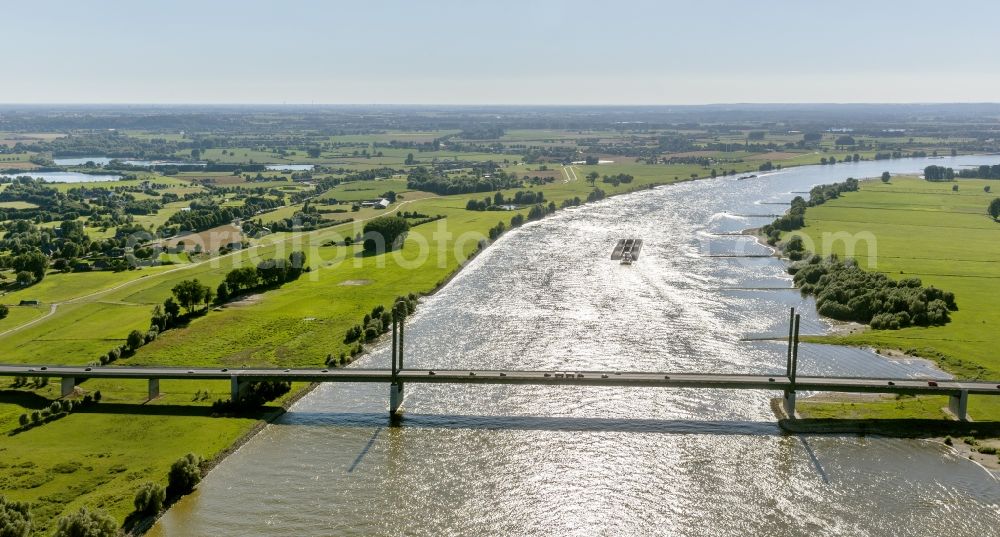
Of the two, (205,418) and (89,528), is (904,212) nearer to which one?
(205,418)

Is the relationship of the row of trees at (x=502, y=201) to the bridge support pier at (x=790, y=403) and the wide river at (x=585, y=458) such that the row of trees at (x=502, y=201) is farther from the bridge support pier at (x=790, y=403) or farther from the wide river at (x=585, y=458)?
the bridge support pier at (x=790, y=403)

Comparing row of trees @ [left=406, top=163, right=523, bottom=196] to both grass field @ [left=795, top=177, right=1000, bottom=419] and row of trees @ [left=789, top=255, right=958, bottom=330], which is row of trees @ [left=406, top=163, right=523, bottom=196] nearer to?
grass field @ [left=795, top=177, right=1000, bottom=419]

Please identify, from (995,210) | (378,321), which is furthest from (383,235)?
(995,210)

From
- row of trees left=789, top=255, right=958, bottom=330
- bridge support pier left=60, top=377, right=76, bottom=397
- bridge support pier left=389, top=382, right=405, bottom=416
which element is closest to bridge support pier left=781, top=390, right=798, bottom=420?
row of trees left=789, top=255, right=958, bottom=330

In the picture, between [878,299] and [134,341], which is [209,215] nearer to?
[134,341]

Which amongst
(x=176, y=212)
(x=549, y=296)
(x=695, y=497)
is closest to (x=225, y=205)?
(x=176, y=212)
